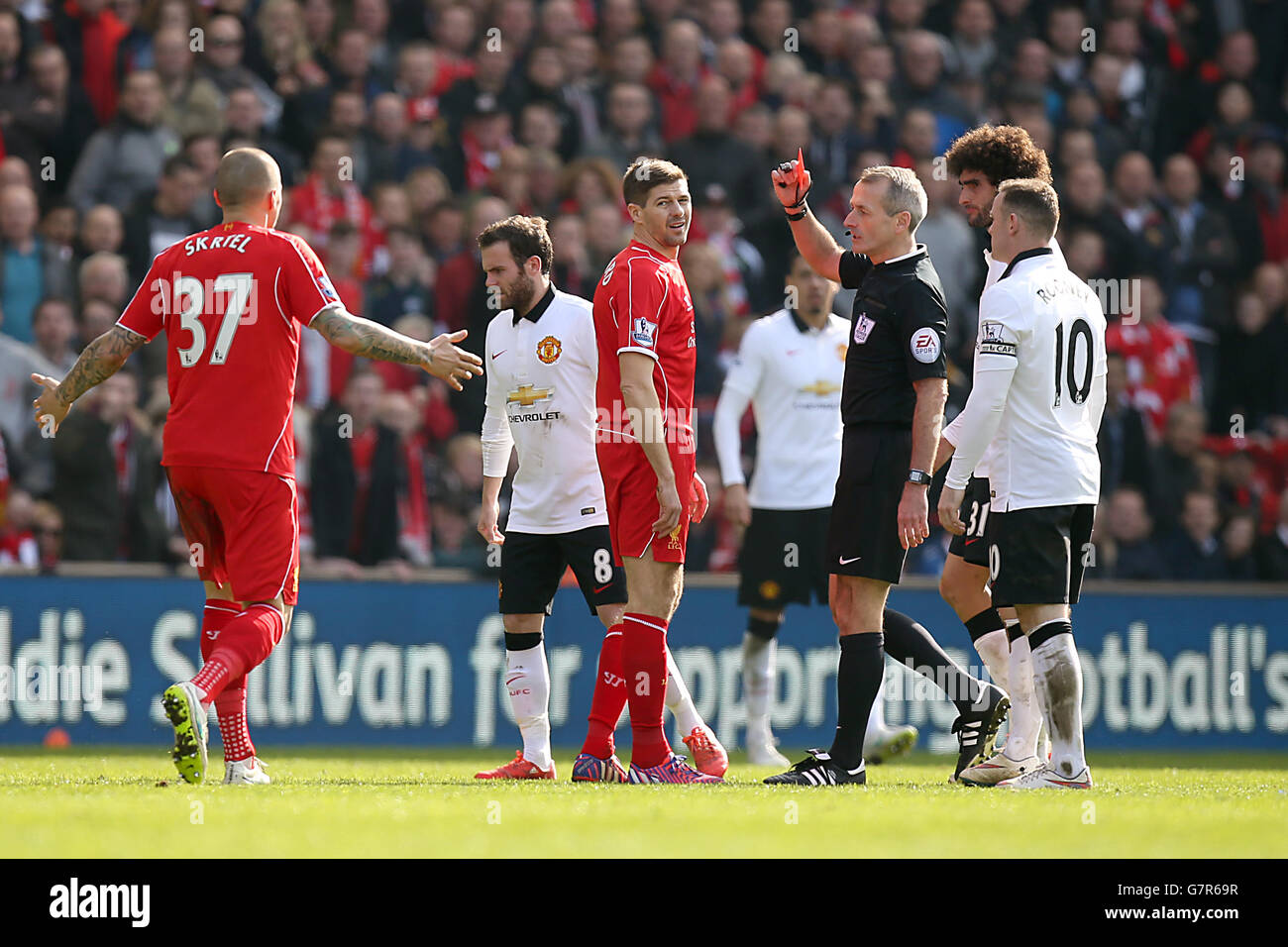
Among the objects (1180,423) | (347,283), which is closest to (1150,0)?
(1180,423)

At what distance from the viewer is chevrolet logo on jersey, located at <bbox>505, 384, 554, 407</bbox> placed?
7.68m

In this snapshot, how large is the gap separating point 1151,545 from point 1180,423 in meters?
1.19

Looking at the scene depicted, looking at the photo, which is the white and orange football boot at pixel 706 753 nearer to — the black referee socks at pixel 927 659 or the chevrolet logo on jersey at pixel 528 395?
the black referee socks at pixel 927 659

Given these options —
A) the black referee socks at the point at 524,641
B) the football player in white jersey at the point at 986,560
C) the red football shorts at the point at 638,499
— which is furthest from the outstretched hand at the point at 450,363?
the football player in white jersey at the point at 986,560

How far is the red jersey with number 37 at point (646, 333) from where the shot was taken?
684cm

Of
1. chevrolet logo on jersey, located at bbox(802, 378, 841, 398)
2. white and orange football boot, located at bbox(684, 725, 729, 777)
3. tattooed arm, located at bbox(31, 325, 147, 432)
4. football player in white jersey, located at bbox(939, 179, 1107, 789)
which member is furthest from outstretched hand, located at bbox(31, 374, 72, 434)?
chevrolet logo on jersey, located at bbox(802, 378, 841, 398)

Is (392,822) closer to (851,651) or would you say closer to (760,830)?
(760,830)

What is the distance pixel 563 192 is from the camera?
13742mm

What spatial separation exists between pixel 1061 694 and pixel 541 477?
2534 millimetres

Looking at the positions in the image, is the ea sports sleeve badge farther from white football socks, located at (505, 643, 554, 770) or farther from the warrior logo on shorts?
white football socks, located at (505, 643, 554, 770)

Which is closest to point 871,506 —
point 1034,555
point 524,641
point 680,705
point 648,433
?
point 1034,555

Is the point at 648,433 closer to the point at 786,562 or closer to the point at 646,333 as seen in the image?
the point at 646,333

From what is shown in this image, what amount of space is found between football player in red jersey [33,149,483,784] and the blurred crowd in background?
498 cm

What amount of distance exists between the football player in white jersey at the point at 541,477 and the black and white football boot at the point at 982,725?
3.56ft
